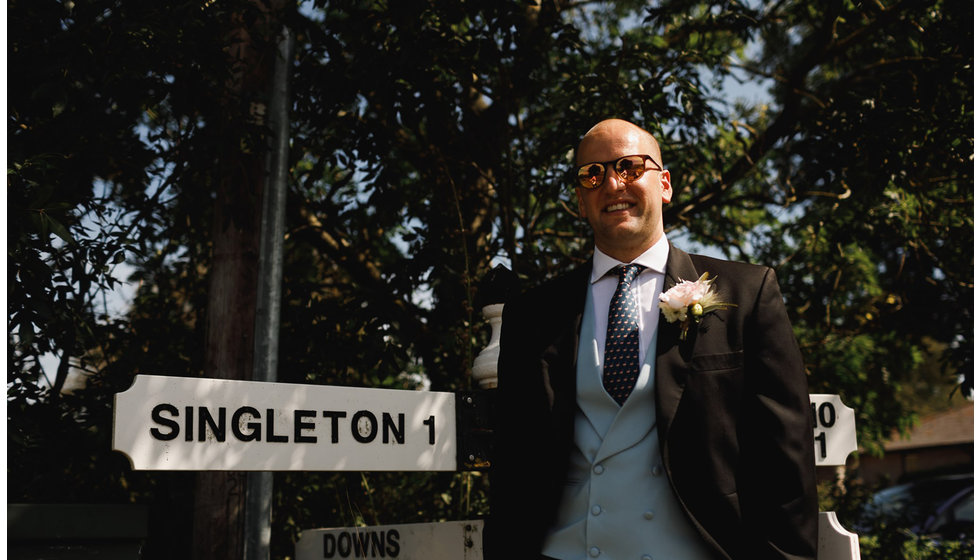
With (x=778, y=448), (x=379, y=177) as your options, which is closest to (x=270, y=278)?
(x=379, y=177)

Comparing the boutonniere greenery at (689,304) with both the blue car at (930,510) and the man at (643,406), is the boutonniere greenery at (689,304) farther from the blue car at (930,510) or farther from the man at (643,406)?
the blue car at (930,510)

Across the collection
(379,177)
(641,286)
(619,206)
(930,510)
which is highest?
(379,177)

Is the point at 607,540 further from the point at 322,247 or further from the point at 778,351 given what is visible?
the point at 322,247

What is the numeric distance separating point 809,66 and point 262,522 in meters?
4.96

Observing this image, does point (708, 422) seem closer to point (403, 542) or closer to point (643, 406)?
point (643, 406)

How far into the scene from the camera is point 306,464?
8.41 feet

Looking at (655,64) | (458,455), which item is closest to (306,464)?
(458,455)

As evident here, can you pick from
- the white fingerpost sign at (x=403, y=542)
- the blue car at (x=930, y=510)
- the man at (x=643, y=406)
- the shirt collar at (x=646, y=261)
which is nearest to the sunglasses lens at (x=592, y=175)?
the man at (x=643, y=406)

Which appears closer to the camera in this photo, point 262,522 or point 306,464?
point 306,464

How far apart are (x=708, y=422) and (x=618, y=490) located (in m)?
0.26

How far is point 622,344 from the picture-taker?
6.93ft

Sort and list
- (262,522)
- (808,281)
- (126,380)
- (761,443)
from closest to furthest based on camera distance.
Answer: (761,443) < (262,522) < (126,380) < (808,281)

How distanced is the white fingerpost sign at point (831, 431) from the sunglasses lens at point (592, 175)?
4.19ft

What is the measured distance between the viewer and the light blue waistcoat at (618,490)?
1899 mm
